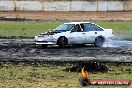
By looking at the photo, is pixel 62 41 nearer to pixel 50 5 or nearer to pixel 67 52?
pixel 67 52

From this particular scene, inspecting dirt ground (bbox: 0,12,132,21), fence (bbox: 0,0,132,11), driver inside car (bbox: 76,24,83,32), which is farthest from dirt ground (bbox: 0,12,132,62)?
fence (bbox: 0,0,132,11)

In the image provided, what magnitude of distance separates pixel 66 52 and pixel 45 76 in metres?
7.54

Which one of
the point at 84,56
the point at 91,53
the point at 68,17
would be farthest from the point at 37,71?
the point at 68,17

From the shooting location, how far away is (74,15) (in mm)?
52031

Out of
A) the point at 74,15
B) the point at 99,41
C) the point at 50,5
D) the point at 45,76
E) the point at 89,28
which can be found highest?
the point at 50,5

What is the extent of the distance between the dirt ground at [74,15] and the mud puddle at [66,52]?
22490mm

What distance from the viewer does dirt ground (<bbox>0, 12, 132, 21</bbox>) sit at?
49062 millimetres

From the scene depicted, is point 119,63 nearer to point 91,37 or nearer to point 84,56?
point 84,56

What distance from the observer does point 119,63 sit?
17609 mm

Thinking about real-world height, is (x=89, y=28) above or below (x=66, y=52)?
above

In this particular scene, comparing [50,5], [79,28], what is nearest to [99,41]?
[79,28]

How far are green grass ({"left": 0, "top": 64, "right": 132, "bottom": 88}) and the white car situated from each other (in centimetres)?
738

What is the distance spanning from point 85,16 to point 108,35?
25.9 meters

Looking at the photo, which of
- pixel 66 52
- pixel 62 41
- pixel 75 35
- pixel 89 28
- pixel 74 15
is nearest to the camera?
pixel 66 52
